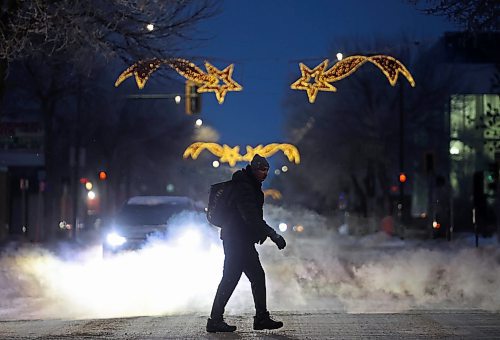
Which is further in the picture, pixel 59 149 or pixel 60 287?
pixel 59 149

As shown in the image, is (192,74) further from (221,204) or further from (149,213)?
(221,204)

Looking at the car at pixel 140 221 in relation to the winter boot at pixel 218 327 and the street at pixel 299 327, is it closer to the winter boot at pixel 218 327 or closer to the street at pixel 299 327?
the street at pixel 299 327

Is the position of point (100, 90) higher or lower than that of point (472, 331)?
higher

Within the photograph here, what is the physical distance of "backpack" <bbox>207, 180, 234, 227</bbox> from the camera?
9.73 m

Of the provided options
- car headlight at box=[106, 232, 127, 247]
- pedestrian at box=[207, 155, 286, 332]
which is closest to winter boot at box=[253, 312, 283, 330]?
pedestrian at box=[207, 155, 286, 332]

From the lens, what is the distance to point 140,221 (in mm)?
21891

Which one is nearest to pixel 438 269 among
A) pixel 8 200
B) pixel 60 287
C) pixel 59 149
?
pixel 60 287

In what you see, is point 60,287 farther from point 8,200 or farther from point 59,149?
point 59,149

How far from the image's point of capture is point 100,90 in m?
45.2

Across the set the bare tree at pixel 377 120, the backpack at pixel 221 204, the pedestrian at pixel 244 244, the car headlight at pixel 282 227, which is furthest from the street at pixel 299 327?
the bare tree at pixel 377 120

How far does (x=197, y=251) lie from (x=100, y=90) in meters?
26.8

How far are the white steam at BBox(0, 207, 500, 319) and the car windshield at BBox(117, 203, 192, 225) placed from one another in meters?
1.03

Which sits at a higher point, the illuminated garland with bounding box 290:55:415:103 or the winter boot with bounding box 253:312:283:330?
the illuminated garland with bounding box 290:55:415:103

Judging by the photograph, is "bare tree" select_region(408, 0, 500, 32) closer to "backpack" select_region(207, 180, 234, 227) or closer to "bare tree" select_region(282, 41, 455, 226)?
"backpack" select_region(207, 180, 234, 227)
